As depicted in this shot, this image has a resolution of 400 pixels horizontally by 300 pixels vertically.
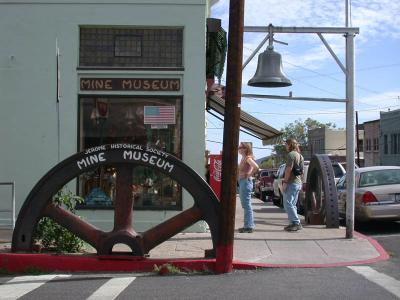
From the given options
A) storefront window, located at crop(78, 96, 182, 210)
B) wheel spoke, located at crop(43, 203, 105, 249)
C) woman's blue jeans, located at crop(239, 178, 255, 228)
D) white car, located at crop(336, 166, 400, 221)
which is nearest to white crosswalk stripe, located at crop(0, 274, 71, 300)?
wheel spoke, located at crop(43, 203, 105, 249)

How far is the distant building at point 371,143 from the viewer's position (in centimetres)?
5612

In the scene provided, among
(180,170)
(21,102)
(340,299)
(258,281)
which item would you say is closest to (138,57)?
(21,102)

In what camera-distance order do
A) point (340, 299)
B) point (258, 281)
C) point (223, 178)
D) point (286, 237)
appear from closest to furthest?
point (340, 299) → point (258, 281) → point (223, 178) → point (286, 237)

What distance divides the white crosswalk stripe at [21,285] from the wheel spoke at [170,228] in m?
1.29

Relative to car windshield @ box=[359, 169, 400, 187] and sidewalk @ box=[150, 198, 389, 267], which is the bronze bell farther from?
car windshield @ box=[359, 169, 400, 187]

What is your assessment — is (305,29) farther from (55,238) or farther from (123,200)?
(55,238)

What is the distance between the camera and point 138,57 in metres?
11.2

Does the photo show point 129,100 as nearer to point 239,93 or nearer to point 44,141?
point 44,141

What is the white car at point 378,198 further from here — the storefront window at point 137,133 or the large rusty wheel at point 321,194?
the storefront window at point 137,133

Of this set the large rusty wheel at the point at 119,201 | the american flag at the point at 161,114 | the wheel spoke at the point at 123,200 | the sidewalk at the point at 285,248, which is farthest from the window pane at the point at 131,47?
the sidewalk at the point at 285,248

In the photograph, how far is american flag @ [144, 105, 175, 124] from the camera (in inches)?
439

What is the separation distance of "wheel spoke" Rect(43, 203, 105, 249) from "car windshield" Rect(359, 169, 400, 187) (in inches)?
281

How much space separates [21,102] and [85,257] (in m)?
4.19

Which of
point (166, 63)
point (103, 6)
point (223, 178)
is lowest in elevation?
point (223, 178)
